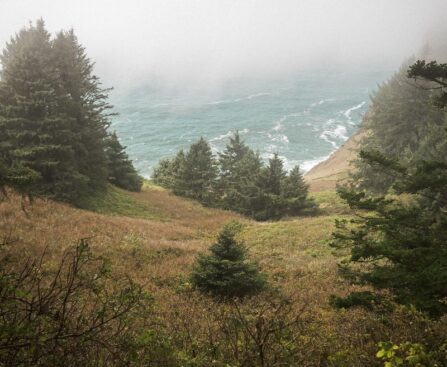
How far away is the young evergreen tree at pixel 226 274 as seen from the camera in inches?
435

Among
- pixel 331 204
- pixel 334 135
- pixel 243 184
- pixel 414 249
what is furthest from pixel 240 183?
pixel 334 135

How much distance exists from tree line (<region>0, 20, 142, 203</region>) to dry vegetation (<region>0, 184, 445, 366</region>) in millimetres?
3122

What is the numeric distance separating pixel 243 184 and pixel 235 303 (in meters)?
27.7

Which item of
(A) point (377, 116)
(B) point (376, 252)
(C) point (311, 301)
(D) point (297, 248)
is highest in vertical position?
(A) point (377, 116)

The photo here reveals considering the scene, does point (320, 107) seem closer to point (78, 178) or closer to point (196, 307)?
point (78, 178)

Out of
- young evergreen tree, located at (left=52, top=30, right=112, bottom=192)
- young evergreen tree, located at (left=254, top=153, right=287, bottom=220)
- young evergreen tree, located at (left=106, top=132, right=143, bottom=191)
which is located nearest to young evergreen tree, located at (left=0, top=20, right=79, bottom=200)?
young evergreen tree, located at (left=52, top=30, right=112, bottom=192)

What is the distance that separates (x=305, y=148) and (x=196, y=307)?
100243 mm

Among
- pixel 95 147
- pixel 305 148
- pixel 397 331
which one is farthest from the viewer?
pixel 305 148

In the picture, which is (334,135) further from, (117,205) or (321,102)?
(117,205)

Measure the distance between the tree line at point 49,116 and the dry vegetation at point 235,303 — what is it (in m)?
3.12

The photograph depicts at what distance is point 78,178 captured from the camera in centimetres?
2406

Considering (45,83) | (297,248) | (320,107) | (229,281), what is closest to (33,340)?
(229,281)

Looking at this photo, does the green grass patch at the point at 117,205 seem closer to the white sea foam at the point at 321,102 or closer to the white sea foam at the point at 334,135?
the white sea foam at the point at 334,135

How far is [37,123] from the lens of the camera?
22562mm
